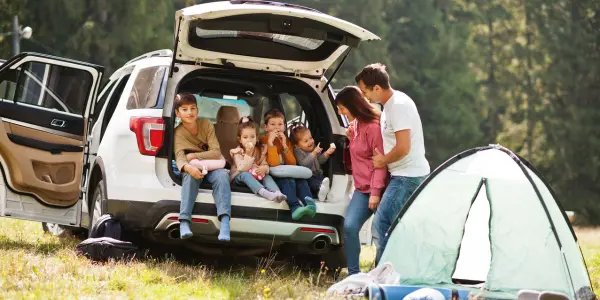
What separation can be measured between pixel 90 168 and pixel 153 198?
5.03 feet

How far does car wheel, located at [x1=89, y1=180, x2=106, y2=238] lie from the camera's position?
26.3ft

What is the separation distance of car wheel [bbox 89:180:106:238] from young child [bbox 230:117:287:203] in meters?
1.02

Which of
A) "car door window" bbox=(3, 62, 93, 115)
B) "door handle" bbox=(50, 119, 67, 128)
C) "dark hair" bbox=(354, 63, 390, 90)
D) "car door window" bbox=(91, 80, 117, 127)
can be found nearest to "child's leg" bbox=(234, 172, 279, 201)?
"dark hair" bbox=(354, 63, 390, 90)

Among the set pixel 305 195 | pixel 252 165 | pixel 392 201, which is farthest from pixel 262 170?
pixel 392 201

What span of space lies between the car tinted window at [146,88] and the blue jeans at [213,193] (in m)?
0.69

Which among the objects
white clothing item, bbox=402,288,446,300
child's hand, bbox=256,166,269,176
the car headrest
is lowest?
white clothing item, bbox=402,288,446,300

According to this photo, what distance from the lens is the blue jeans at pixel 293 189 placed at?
7.91 metres

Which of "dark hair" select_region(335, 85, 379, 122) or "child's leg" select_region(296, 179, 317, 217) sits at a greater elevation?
"dark hair" select_region(335, 85, 379, 122)

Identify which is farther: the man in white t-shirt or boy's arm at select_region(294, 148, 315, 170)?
boy's arm at select_region(294, 148, 315, 170)

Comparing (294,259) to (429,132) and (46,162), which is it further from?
(429,132)

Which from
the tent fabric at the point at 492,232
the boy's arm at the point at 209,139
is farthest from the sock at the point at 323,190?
the boy's arm at the point at 209,139

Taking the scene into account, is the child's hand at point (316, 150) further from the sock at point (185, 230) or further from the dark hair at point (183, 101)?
the sock at point (185, 230)

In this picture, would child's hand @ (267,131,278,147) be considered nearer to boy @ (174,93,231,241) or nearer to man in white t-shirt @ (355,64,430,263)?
boy @ (174,93,231,241)

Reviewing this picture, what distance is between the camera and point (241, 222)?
7777mm
